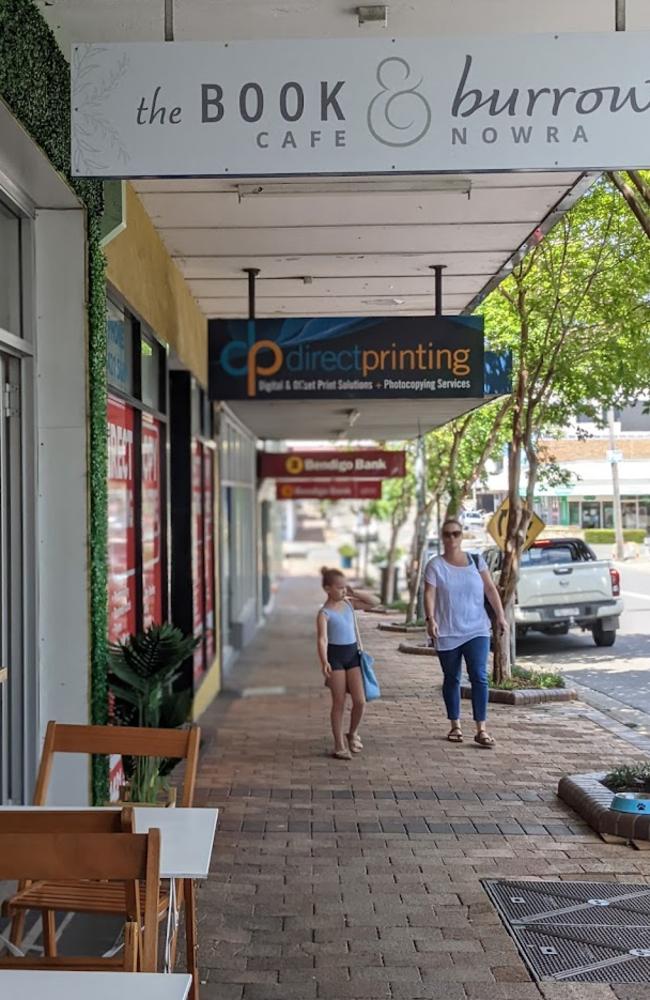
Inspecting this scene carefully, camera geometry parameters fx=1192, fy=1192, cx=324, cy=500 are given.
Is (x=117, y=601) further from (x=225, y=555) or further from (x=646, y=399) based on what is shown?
(x=225, y=555)

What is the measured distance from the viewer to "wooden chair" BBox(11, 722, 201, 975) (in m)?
3.96

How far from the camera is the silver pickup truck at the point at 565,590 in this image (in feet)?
36.7

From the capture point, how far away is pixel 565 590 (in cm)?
1301

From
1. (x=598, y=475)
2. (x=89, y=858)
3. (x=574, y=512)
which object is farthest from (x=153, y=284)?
(x=89, y=858)

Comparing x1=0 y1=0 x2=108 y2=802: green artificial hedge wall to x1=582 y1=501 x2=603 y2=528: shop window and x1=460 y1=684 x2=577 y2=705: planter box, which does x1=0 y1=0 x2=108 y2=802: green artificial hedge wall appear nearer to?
x1=582 y1=501 x2=603 y2=528: shop window

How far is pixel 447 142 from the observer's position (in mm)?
3852

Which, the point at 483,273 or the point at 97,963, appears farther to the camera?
the point at 483,273

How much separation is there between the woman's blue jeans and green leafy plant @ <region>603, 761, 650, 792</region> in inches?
73.3

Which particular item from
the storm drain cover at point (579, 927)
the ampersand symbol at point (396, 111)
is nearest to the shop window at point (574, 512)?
the storm drain cover at point (579, 927)

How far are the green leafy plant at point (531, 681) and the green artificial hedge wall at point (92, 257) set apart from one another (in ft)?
21.5

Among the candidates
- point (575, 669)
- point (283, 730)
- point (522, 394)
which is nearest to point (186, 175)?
point (283, 730)

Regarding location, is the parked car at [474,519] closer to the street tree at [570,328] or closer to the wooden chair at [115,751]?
the street tree at [570,328]

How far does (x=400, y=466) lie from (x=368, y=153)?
18296 mm

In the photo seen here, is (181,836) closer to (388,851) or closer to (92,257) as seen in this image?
(388,851)
